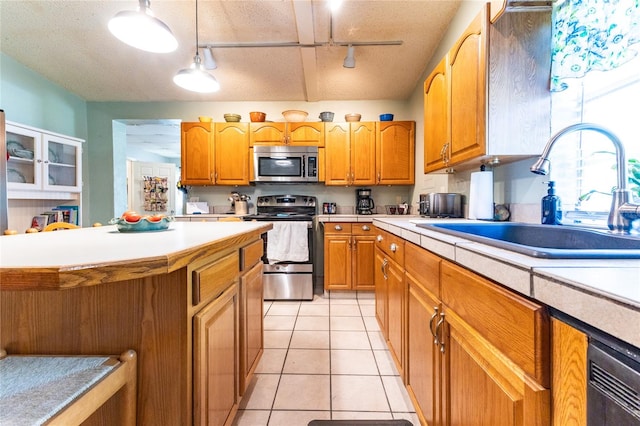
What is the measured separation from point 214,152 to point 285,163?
3.02 ft

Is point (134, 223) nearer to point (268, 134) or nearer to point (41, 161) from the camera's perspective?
point (268, 134)

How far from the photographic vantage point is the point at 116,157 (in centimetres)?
401

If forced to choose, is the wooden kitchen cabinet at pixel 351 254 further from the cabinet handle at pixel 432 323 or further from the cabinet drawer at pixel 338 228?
the cabinet handle at pixel 432 323

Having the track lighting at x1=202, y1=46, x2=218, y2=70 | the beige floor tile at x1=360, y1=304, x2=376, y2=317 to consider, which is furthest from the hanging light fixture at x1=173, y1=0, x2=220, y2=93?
the beige floor tile at x1=360, y1=304, x2=376, y2=317

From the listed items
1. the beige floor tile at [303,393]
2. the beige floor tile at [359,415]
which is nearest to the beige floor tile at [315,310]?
the beige floor tile at [303,393]

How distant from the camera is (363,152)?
350cm

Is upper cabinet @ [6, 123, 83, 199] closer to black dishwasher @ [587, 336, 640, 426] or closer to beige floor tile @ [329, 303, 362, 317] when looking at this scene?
beige floor tile @ [329, 303, 362, 317]

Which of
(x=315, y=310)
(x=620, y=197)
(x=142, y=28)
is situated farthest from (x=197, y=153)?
(x=620, y=197)

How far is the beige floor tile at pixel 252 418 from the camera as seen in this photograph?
133 cm

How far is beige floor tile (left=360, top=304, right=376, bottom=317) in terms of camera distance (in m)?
2.71

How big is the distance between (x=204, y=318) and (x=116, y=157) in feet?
13.7

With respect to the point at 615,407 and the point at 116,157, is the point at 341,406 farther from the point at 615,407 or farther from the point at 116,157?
the point at 116,157

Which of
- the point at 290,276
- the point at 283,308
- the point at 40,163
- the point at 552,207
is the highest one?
the point at 40,163

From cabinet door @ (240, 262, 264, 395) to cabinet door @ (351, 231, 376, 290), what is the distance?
5.38 ft
